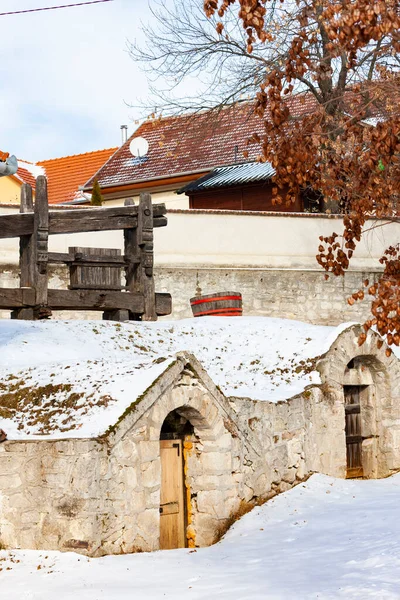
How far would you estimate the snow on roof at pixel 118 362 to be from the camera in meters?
11.3

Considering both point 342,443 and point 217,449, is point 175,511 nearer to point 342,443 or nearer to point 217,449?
point 217,449

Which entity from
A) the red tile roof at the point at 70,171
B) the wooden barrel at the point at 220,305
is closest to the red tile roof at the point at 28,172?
the red tile roof at the point at 70,171

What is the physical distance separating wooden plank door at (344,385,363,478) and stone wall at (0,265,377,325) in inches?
174

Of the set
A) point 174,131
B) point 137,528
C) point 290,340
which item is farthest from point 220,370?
point 174,131

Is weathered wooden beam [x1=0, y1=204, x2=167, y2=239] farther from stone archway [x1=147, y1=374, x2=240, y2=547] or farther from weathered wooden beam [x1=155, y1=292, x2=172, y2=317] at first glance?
stone archway [x1=147, y1=374, x2=240, y2=547]

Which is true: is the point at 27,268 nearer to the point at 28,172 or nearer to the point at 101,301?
the point at 101,301

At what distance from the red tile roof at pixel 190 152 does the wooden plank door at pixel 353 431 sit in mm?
12855

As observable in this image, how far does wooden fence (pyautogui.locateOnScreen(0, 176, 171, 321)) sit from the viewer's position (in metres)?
15.3

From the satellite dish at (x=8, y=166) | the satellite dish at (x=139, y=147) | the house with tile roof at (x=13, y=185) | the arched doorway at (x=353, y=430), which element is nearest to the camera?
the satellite dish at (x=8, y=166)

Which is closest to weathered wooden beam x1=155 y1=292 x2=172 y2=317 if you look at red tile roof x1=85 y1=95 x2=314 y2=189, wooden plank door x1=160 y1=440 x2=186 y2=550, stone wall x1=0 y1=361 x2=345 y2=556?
stone wall x1=0 y1=361 x2=345 y2=556

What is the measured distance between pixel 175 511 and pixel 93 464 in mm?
1989

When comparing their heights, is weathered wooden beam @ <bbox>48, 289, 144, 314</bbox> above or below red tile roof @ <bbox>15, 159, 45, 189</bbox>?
below

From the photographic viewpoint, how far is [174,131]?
31.8 m

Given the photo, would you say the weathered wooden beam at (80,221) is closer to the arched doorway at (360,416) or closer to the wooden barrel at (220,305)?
the wooden barrel at (220,305)
